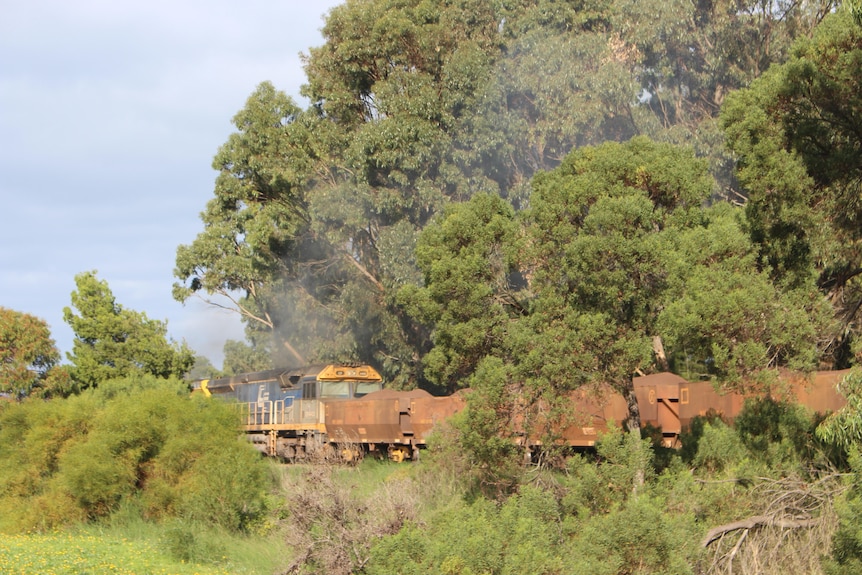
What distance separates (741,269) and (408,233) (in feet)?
62.4

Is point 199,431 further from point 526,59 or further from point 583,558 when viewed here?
point 526,59

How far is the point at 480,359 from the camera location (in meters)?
19.2

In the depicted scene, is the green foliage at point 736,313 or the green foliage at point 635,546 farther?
the green foliage at point 736,313

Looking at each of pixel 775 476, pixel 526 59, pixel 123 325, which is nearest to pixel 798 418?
pixel 775 476

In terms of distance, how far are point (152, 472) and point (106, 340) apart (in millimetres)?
21533

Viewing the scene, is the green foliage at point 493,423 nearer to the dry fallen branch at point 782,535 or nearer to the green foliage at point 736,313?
the green foliage at point 736,313

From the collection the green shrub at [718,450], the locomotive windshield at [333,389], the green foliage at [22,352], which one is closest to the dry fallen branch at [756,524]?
the green shrub at [718,450]

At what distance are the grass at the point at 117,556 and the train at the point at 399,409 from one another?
280cm

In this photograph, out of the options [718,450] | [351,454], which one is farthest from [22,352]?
[718,450]

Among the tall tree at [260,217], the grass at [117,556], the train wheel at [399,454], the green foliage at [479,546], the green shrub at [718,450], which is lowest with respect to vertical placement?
the grass at [117,556]

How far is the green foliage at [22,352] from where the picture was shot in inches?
1417

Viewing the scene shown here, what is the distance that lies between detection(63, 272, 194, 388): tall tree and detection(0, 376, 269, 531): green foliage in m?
17.7

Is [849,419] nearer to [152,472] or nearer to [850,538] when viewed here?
[850,538]

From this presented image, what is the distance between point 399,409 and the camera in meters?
26.8
